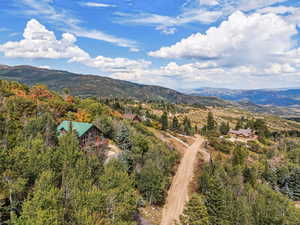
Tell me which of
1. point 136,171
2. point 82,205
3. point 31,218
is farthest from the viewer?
point 136,171

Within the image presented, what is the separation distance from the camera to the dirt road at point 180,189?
41844 mm

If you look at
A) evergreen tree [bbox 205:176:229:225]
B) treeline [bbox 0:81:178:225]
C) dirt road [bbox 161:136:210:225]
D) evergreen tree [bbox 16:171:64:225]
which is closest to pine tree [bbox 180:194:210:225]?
treeline [bbox 0:81:178:225]

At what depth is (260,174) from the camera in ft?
258

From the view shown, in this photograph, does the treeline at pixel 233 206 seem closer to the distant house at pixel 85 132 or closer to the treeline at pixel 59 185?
the treeline at pixel 59 185

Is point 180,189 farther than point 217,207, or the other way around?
point 180,189

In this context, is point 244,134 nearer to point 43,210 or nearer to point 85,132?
point 85,132

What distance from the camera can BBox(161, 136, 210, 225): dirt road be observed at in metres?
41.8

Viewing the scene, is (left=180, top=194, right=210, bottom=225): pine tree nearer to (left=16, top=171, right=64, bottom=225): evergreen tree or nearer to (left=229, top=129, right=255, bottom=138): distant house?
(left=16, top=171, right=64, bottom=225): evergreen tree

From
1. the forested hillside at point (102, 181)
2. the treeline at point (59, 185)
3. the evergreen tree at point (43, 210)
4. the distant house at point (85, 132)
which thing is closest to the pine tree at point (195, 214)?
the forested hillside at point (102, 181)

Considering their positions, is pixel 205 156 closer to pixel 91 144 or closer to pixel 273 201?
pixel 273 201

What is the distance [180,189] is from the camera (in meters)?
54.3

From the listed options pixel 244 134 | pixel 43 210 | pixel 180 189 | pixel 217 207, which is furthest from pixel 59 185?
pixel 244 134

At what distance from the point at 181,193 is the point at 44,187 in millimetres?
37854

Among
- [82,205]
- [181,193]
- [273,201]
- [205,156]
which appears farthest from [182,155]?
[82,205]
